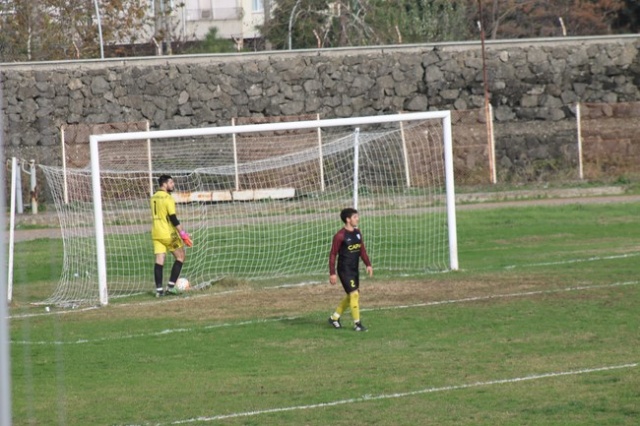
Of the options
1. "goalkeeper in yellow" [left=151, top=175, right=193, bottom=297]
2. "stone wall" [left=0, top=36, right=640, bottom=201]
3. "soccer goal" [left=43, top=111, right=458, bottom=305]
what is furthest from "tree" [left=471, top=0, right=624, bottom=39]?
"goalkeeper in yellow" [left=151, top=175, right=193, bottom=297]

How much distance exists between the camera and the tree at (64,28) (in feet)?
104

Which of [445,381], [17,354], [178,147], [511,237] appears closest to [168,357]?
[17,354]

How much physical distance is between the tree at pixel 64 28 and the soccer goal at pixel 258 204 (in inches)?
189

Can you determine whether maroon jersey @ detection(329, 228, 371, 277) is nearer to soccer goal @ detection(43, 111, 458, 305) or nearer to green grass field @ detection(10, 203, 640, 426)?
green grass field @ detection(10, 203, 640, 426)

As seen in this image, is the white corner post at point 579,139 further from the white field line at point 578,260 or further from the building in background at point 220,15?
the building in background at point 220,15

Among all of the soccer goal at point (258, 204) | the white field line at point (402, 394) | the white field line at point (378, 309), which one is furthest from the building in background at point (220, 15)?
the white field line at point (402, 394)

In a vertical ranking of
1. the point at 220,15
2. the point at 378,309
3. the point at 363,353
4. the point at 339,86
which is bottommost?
the point at 363,353

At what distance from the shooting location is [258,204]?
81.7ft

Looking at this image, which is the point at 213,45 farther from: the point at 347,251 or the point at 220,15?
the point at 347,251

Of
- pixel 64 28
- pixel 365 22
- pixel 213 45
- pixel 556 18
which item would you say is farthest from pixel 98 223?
pixel 556 18

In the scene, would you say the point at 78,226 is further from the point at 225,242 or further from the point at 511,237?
the point at 511,237

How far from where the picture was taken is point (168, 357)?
41.5 ft

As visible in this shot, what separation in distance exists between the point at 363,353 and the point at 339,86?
21325mm

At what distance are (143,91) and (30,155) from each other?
3551 mm
